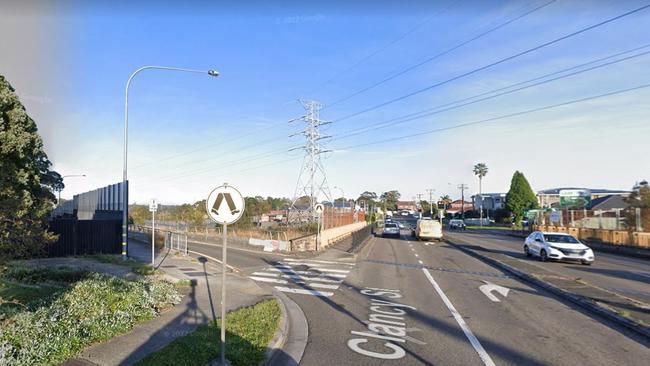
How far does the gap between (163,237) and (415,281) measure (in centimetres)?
2086

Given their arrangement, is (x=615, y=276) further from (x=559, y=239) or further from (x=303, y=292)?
(x=303, y=292)

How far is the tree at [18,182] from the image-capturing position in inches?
330

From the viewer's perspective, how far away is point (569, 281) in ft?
46.4

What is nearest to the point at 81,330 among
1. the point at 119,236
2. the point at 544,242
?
the point at 119,236

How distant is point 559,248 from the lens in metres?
21.1

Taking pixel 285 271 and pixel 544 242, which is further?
pixel 544 242

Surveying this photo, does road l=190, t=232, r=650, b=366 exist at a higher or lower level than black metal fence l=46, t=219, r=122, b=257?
lower

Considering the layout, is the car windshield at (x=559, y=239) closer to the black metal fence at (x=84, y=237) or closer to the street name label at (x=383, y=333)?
the street name label at (x=383, y=333)

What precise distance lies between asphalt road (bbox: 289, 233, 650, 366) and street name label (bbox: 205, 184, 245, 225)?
8.05 ft

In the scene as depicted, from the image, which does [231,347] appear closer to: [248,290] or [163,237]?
[248,290]

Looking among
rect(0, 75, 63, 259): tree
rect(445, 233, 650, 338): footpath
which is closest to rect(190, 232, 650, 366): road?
rect(445, 233, 650, 338): footpath

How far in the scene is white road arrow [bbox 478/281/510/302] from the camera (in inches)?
465

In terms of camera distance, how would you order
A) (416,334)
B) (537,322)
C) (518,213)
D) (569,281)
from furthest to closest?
(518,213) → (569,281) → (537,322) → (416,334)

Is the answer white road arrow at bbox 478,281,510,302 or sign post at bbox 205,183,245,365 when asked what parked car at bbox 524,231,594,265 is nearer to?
white road arrow at bbox 478,281,510,302
